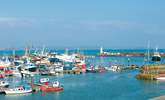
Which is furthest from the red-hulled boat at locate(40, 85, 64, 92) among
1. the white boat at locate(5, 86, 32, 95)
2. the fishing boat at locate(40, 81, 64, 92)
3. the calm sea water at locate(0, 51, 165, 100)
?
the white boat at locate(5, 86, 32, 95)

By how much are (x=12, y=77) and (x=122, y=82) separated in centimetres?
1420

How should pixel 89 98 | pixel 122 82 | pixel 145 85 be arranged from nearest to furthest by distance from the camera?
1. pixel 89 98
2. pixel 145 85
3. pixel 122 82

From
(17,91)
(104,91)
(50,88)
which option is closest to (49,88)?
(50,88)

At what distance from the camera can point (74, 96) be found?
41.7 meters

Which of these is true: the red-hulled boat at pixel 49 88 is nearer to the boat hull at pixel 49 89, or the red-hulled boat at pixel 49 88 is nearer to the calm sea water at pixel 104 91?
the boat hull at pixel 49 89

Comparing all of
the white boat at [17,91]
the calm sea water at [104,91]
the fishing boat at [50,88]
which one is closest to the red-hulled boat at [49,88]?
the fishing boat at [50,88]

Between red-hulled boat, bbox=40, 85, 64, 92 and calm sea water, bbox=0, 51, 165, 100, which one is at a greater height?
red-hulled boat, bbox=40, 85, 64, 92

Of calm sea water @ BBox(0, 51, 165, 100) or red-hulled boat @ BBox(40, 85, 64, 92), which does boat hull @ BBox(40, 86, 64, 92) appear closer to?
red-hulled boat @ BBox(40, 85, 64, 92)

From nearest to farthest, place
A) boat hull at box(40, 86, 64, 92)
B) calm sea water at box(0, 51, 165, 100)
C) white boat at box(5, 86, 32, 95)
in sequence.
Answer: calm sea water at box(0, 51, 165, 100)
white boat at box(5, 86, 32, 95)
boat hull at box(40, 86, 64, 92)

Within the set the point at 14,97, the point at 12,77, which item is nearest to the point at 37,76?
the point at 12,77

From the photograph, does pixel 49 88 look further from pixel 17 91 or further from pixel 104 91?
pixel 104 91

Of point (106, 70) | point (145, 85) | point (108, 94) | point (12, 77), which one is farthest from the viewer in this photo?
point (106, 70)

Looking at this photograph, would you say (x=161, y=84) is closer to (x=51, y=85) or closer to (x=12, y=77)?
(x=51, y=85)

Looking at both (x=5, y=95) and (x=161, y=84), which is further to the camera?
(x=161, y=84)
